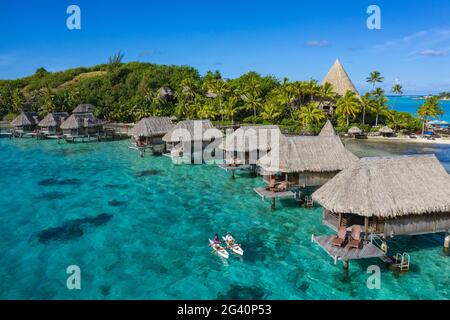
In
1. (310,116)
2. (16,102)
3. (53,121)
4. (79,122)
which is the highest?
(16,102)

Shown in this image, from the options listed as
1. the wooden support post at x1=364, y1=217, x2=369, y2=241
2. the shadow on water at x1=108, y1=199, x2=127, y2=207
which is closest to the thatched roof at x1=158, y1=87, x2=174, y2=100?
the shadow on water at x1=108, y1=199, x2=127, y2=207

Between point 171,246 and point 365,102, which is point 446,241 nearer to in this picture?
point 171,246

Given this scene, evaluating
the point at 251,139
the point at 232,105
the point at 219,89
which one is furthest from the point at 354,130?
the point at 251,139

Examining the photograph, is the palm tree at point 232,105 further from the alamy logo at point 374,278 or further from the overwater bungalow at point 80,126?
the alamy logo at point 374,278

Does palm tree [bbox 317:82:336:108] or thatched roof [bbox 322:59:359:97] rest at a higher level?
thatched roof [bbox 322:59:359:97]

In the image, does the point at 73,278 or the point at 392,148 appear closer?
the point at 73,278

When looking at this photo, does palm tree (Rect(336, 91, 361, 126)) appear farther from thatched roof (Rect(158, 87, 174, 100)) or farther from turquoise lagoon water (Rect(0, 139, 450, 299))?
thatched roof (Rect(158, 87, 174, 100))
